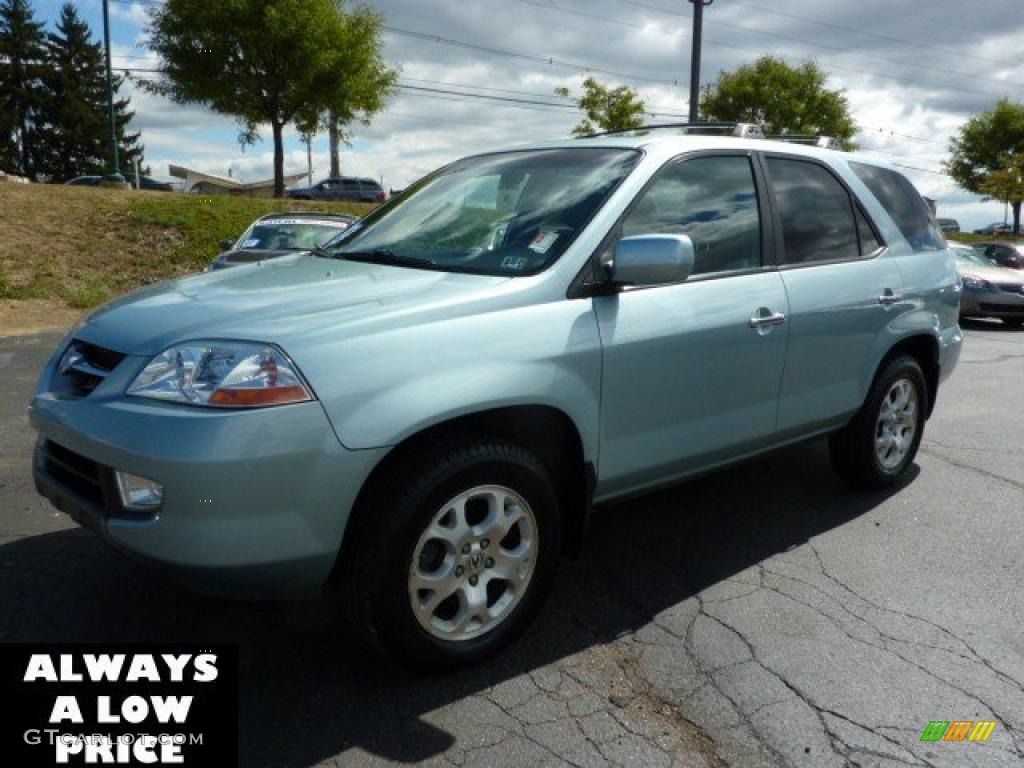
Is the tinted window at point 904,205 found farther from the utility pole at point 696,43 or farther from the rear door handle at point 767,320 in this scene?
the utility pole at point 696,43

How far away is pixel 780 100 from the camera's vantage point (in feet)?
150

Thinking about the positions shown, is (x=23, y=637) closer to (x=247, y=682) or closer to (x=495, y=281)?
(x=247, y=682)

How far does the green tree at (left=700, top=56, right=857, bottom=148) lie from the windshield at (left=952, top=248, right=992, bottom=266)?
1253 inches

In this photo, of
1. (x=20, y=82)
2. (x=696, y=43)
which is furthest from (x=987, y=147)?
(x=20, y=82)

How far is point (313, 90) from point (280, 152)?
6.47ft

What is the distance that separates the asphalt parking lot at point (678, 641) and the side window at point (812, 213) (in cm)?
134

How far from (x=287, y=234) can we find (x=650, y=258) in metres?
8.81

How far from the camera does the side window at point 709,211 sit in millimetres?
3504

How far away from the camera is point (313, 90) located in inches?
978

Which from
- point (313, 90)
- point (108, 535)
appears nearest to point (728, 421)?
point (108, 535)
